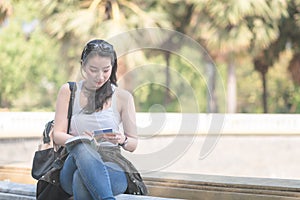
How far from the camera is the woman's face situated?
257cm

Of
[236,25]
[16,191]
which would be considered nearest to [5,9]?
[236,25]

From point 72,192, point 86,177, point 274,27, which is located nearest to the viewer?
point 86,177

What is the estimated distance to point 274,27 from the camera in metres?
13.0

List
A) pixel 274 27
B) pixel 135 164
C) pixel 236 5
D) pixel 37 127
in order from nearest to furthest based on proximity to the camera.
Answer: pixel 135 164, pixel 37 127, pixel 236 5, pixel 274 27

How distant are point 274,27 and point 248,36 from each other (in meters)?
0.89

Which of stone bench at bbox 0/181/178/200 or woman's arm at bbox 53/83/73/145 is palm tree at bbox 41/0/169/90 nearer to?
stone bench at bbox 0/181/178/200

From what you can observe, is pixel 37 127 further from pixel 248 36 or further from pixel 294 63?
pixel 294 63

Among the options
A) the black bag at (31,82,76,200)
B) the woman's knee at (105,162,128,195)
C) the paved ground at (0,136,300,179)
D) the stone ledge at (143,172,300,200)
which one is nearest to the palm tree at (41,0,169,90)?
the paved ground at (0,136,300,179)

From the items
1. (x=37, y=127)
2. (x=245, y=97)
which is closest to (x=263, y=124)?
(x=37, y=127)

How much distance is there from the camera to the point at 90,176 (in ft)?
7.93

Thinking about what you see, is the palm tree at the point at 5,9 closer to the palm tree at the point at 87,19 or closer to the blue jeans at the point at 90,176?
the palm tree at the point at 87,19

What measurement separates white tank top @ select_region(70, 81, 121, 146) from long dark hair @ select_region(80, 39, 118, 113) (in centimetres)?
3

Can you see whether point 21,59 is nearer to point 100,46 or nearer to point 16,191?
point 16,191

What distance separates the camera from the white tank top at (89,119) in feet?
8.65
